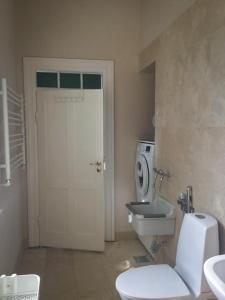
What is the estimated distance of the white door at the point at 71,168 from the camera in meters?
3.20

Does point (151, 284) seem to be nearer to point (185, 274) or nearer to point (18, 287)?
point (185, 274)

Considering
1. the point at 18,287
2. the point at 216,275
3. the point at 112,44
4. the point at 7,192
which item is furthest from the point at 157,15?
the point at 18,287

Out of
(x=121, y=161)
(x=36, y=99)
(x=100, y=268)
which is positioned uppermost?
(x=36, y=99)

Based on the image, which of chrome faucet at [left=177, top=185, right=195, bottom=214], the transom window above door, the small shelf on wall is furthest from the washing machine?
the small shelf on wall

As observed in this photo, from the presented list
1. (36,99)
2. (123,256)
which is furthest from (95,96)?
(123,256)

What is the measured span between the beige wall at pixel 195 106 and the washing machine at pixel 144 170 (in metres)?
0.31

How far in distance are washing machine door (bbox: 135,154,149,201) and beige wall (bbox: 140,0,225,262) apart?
0.41 metres

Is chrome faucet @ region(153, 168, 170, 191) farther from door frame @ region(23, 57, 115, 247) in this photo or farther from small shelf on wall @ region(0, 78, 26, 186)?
small shelf on wall @ region(0, 78, 26, 186)

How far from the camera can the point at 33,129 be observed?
10.7 ft

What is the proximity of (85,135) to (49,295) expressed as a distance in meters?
1.64

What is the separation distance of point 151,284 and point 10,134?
1.70 m

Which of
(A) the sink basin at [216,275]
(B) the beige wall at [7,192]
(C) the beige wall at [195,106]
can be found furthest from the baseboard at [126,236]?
(A) the sink basin at [216,275]

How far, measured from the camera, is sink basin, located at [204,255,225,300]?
1.01m

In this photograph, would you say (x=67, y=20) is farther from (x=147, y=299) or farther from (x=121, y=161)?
(x=147, y=299)
